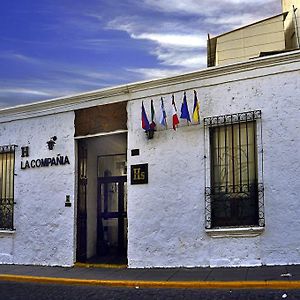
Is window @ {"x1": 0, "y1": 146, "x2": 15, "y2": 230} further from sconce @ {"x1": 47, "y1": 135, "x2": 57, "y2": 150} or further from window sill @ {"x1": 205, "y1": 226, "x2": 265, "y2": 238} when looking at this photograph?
window sill @ {"x1": 205, "y1": 226, "x2": 265, "y2": 238}

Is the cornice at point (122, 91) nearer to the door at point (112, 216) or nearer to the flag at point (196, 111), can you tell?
the flag at point (196, 111)

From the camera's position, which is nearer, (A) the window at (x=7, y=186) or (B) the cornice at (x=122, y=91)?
(B) the cornice at (x=122, y=91)

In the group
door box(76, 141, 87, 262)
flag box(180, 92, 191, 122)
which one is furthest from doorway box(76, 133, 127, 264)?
flag box(180, 92, 191, 122)

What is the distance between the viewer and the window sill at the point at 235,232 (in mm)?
9403

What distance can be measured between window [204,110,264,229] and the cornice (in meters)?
1.01

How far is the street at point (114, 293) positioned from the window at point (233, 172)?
218 cm

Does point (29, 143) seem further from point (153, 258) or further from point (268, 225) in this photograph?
point (268, 225)

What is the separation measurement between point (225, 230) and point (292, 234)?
4.48 feet

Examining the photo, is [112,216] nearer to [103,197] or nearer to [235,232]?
[103,197]

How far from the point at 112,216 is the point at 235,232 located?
14.6 feet

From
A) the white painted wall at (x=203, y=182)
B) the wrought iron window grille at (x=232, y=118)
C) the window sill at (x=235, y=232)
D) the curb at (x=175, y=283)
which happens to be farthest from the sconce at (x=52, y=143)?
the window sill at (x=235, y=232)

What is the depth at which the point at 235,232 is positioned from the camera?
31.6ft

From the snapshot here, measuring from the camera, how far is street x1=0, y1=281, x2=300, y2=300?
7438 millimetres

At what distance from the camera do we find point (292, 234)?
9086 mm
